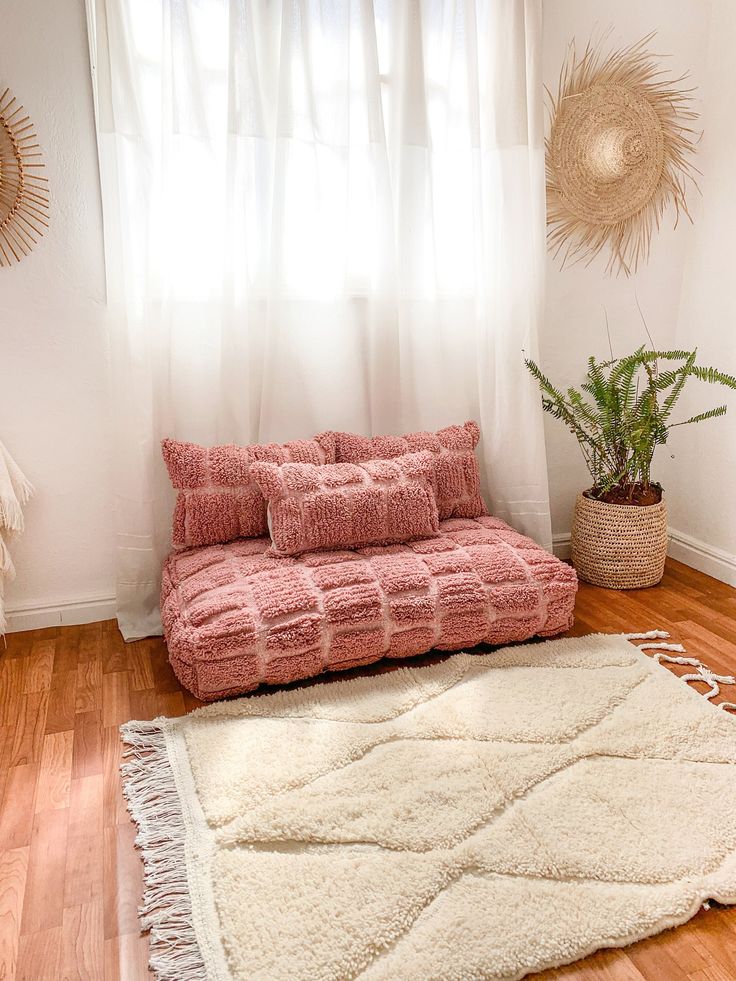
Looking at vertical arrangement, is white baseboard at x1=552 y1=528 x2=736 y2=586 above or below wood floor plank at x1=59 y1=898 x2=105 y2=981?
above

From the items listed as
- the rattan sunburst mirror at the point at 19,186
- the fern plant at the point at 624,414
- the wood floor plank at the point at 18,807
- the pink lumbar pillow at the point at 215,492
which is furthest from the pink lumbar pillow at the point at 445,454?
the wood floor plank at the point at 18,807

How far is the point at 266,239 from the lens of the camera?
231 cm

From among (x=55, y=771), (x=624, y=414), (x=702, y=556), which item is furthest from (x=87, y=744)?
Answer: (x=702, y=556)

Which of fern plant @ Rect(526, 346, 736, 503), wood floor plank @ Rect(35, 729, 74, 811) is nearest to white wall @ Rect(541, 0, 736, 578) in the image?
fern plant @ Rect(526, 346, 736, 503)

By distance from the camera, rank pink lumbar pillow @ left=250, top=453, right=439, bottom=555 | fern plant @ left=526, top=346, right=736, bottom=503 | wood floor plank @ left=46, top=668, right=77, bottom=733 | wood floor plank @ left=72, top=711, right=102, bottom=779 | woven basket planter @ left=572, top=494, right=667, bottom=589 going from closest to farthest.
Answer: wood floor plank @ left=72, top=711, right=102, bottom=779 → wood floor plank @ left=46, top=668, right=77, bottom=733 → pink lumbar pillow @ left=250, top=453, right=439, bottom=555 → fern plant @ left=526, top=346, right=736, bottom=503 → woven basket planter @ left=572, top=494, right=667, bottom=589

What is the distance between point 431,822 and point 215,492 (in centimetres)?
119

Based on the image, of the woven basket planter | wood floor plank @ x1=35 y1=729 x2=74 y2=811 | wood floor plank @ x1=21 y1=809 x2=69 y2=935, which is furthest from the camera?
the woven basket planter

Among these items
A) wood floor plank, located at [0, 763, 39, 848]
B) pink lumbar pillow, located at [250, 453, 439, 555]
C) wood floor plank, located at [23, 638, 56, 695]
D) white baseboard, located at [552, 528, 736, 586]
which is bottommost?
wood floor plank, located at [0, 763, 39, 848]

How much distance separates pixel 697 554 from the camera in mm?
2887

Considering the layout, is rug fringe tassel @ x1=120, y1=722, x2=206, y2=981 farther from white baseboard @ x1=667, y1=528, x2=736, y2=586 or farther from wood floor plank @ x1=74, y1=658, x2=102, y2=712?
white baseboard @ x1=667, y1=528, x2=736, y2=586

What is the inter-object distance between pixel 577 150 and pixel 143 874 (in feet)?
8.63

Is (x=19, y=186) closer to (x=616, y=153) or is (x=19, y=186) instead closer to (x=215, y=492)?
(x=215, y=492)

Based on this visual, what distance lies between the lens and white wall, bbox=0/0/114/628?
2.08m

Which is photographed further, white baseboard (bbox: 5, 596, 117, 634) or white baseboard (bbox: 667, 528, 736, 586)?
white baseboard (bbox: 667, 528, 736, 586)
